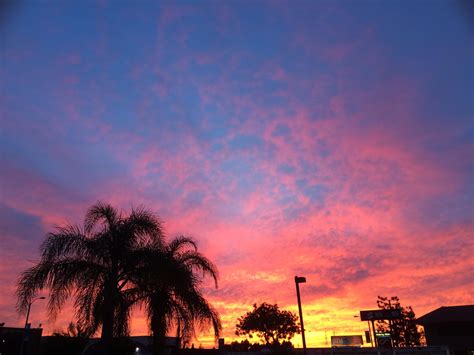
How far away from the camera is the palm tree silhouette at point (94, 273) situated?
13.9 metres

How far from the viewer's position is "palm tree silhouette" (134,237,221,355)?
14.9 meters

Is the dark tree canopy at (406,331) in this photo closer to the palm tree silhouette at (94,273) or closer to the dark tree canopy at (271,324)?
the dark tree canopy at (271,324)

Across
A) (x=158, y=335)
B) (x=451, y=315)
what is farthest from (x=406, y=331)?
(x=158, y=335)

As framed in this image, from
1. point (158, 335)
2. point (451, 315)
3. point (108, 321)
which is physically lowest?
point (158, 335)

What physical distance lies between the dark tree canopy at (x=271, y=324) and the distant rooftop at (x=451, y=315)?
29.2m

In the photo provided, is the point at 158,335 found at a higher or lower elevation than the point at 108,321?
lower

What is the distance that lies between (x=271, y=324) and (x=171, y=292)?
211 ft

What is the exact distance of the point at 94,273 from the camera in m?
14.4

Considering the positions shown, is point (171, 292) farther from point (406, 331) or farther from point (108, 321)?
point (406, 331)

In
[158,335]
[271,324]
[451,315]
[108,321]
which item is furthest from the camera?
[271,324]

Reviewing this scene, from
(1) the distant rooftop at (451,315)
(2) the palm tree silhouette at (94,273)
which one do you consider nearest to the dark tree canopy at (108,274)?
(2) the palm tree silhouette at (94,273)

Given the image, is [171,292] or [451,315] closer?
[171,292]

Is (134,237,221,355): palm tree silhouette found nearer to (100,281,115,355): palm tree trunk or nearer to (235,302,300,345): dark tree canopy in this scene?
(100,281,115,355): palm tree trunk

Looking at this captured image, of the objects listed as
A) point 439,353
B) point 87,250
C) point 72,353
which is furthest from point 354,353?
point 72,353
